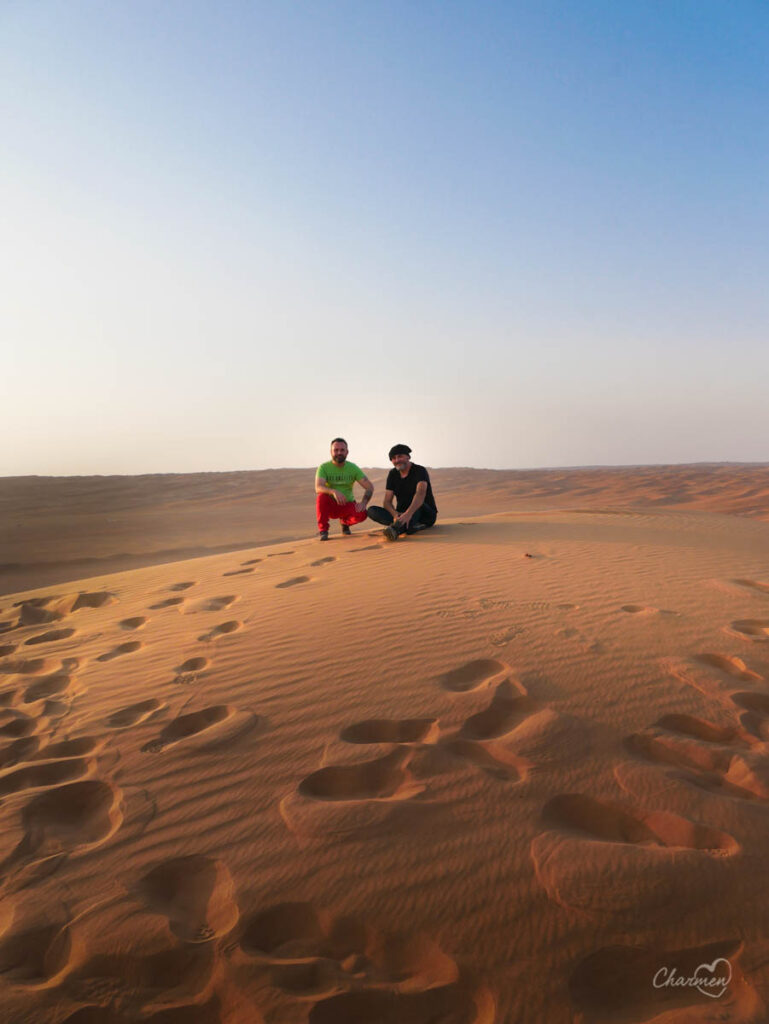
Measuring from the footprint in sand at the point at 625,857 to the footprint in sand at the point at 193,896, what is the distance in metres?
1.01

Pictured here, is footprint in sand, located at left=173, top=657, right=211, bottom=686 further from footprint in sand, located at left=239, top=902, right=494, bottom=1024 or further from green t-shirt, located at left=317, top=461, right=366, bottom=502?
green t-shirt, located at left=317, top=461, right=366, bottom=502

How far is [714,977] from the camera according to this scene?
4.83ft

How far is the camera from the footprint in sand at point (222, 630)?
13.5ft

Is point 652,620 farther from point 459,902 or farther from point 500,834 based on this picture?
point 459,902

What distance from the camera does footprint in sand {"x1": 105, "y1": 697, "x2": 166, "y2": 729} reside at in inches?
113

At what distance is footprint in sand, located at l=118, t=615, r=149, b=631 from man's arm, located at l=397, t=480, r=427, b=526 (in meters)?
3.51

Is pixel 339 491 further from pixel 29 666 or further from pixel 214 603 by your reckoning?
pixel 29 666

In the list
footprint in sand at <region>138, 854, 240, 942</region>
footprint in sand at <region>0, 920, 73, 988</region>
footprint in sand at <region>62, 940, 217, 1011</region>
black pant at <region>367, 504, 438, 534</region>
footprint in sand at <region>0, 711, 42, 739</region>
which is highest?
black pant at <region>367, 504, 438, 534</region>

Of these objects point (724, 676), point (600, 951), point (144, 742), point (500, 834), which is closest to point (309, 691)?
point (144, 742)

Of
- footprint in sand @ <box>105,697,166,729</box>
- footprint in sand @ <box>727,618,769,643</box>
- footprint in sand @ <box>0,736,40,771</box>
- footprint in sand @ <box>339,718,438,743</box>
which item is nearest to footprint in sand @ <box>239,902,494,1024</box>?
footprint in sand @ <box>339,718,438,743</box>

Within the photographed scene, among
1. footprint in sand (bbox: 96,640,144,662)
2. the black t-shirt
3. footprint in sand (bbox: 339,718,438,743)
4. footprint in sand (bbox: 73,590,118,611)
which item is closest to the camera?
footprint in sand (bbox: 339,718,438,743)

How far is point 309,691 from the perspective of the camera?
307 centimetres

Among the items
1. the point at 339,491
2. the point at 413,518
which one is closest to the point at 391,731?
the point at 413,518

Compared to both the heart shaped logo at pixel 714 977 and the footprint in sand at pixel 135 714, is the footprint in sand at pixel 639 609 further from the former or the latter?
the footprint in sand at pixel 135 714
